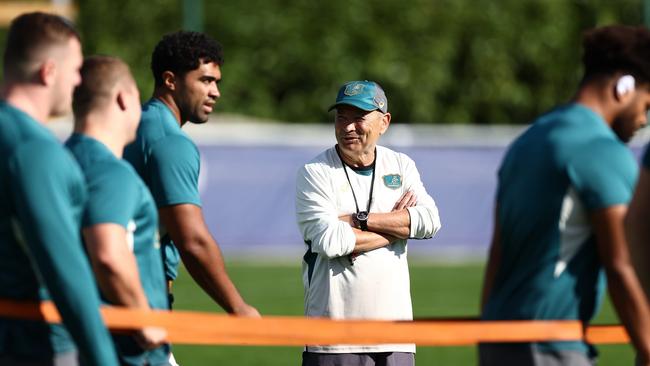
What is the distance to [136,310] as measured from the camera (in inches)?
209

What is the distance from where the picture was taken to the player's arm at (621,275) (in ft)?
16.5

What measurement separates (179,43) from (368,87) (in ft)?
3.55

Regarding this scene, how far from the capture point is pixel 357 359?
7129 mm

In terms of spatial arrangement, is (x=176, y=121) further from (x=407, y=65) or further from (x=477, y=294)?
(x=407, y=65)

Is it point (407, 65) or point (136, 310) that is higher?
point (407, 65)

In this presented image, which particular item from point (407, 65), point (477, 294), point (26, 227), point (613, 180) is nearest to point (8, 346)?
point (26, 227)

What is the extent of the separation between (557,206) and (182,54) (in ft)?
8.85

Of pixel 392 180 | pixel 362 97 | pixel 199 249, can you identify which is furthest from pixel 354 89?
pixel 199 249

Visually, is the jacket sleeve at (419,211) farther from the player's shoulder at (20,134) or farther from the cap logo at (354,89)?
the player's shoulder at (20,134)

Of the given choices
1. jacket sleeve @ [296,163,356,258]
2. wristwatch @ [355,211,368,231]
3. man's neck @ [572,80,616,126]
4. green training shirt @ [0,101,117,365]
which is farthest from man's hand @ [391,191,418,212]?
green training shirt @ [0,101,117,365]

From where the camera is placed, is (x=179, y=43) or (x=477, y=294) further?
(x=477, y=294)

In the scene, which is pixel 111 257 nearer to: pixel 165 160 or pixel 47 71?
pixel 47 71

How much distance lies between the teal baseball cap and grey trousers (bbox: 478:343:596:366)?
2266 mm

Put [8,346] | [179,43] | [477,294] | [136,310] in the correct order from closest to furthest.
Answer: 1. [8,346]
2. [136,310]
3. [179,43]
4. [477,294]
